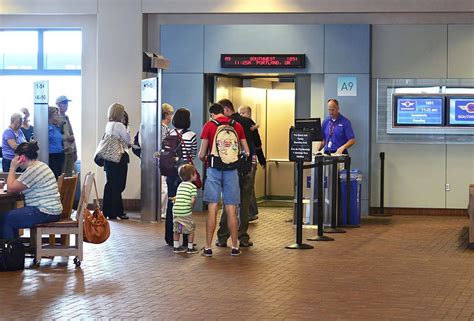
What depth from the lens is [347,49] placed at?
17297mm

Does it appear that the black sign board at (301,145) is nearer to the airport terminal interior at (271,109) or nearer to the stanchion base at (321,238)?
the airport terminal interior at (271,109)

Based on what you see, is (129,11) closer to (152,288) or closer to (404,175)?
(404,175)

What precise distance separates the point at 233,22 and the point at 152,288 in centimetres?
899

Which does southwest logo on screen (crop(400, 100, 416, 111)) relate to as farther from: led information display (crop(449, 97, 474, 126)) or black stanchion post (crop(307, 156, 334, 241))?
black stanchion post (crop(307, 156, 334, 241))

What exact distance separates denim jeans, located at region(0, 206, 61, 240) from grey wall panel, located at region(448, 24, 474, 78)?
8.75m

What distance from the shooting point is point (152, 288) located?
949 centimetres

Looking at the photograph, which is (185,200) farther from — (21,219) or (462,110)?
(462,110)

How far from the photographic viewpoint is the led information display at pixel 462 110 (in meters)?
17.2

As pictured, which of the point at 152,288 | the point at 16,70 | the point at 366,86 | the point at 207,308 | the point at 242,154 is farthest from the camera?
the point at 16,70

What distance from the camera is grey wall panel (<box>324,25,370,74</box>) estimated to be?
1725 centimetres

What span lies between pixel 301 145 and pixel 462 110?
5.44m

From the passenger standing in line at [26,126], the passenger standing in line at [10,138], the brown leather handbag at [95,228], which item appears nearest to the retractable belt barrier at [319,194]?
the brown leather handbag at [95,228]

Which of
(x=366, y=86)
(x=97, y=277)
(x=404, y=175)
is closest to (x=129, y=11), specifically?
(x=366, y=86)

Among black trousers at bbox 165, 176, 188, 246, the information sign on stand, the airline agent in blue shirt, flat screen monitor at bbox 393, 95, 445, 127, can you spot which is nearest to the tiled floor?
black trousers at bbox 165, 176, 188, 246
